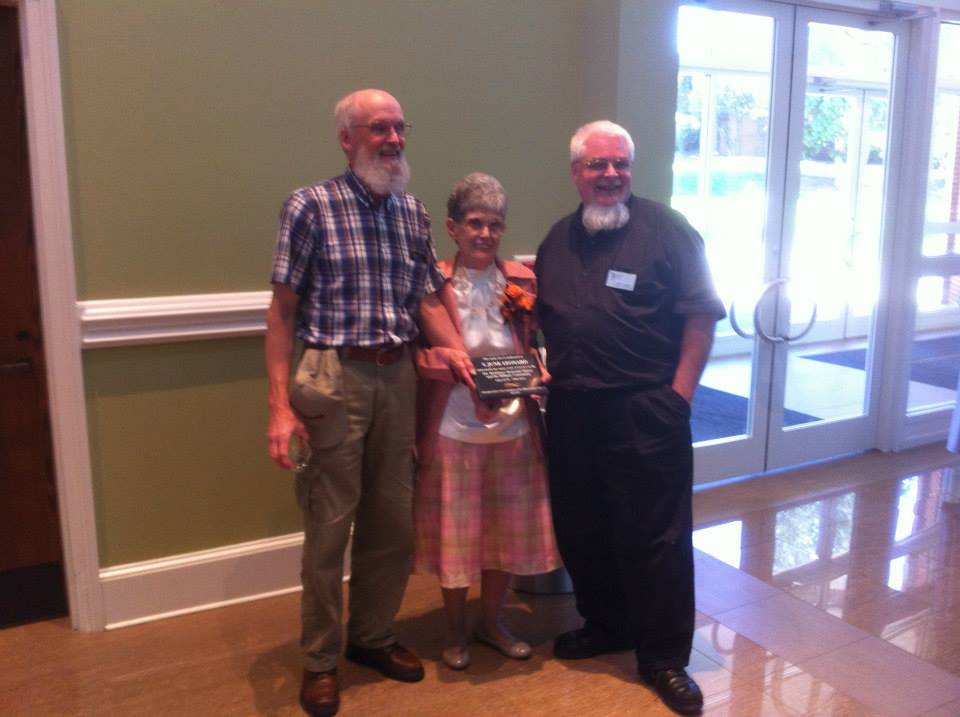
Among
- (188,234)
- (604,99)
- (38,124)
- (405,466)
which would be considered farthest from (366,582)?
(604,99)

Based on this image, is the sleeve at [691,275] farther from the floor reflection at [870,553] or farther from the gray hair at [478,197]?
the floor reflection at [870,553]

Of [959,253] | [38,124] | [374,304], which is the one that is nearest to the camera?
[374,304]

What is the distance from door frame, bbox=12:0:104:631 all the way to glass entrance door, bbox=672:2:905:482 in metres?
2.47

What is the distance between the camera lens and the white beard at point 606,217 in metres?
2.30

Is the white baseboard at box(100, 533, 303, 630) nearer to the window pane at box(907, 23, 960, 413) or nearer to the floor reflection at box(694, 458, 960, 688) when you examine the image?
the floor reflection at box(694, 458, 960, 688)

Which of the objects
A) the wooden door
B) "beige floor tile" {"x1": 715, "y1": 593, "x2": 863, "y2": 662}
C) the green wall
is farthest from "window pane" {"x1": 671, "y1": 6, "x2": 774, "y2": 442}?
the wooden door

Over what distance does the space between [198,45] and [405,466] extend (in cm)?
139

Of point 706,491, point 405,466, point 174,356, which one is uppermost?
point 174,356

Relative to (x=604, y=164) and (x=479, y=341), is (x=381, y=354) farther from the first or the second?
(x=604, y=164)

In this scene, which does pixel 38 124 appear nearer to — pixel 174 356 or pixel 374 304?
pixel 174 356

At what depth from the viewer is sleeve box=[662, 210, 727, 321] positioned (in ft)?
7.38

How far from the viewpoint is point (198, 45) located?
Answer: 2.57m

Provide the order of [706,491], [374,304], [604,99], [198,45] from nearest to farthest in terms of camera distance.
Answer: [374,304] < [198,45] < [604,99] < [706,491]

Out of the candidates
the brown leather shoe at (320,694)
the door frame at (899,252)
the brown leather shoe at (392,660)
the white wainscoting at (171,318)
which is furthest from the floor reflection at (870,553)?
the white wainscoting at (171,318)
